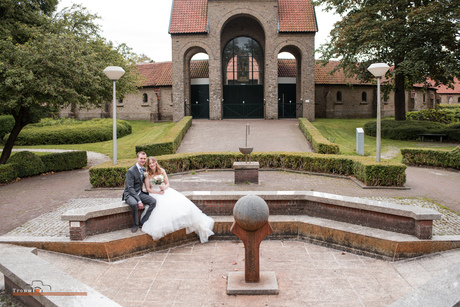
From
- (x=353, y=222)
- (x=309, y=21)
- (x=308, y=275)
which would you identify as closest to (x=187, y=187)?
(x=353, y=222)

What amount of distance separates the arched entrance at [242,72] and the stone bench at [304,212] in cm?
2516

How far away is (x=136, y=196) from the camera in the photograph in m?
7.38

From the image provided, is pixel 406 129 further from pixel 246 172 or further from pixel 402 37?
pixel 246 172

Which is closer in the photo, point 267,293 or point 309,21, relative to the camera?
point 267,293

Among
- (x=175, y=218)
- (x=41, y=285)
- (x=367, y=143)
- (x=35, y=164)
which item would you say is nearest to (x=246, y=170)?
(x=175, y=218)

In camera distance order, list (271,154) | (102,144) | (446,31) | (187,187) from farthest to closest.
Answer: (102,144), (446,31), (271,154), (187,187)

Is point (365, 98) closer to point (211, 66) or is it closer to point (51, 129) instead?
point (211, 66)

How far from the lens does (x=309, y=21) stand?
99.8 ft

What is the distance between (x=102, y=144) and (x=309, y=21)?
61.9 feet

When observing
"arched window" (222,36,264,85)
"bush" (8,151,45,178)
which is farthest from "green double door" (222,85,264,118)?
"bush" (8,151,45,178)

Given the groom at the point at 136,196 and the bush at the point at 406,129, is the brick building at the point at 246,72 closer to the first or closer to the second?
the bush at the point at 406,129

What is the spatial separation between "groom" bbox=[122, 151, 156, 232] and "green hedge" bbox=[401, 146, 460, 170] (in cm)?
1395

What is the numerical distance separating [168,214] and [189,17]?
2716 centimetres

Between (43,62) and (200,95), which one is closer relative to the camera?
(43,62)
